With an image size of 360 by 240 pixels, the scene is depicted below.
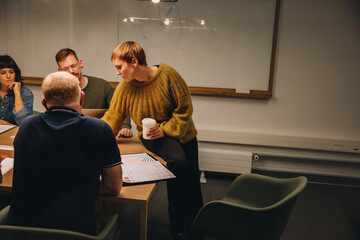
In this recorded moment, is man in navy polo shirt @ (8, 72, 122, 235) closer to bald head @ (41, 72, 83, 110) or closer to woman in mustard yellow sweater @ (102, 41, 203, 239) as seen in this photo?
bald head @ (41, 72, 83, 110)

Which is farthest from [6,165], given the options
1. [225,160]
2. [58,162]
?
[225,160]

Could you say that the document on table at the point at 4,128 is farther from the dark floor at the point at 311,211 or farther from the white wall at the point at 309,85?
the white wall at the point at 309,85

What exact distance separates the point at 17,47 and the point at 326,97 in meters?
3.49

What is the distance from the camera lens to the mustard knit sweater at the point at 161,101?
83.8 inches

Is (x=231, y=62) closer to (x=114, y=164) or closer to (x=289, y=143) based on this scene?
(x=289, y=143)

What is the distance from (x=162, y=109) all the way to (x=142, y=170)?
554mm

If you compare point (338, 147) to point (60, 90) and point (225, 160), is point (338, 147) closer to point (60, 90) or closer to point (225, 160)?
point (225, 160)

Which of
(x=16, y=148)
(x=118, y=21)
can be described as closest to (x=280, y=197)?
(x=16, y=148)

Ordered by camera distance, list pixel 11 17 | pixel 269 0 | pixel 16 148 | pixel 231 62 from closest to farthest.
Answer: pixel 16 148 < pixel 269 0 < pixel 231 62 < pixel 11 17

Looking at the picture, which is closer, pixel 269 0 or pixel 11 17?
pixel 269 0

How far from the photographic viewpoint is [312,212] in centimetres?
290

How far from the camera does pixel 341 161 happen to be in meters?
3.37

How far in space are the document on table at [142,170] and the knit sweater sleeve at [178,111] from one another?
26 cm

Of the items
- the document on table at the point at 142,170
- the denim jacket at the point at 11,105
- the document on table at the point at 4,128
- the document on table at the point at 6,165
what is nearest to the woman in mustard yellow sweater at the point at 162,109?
the document on table at the point at 142,170
